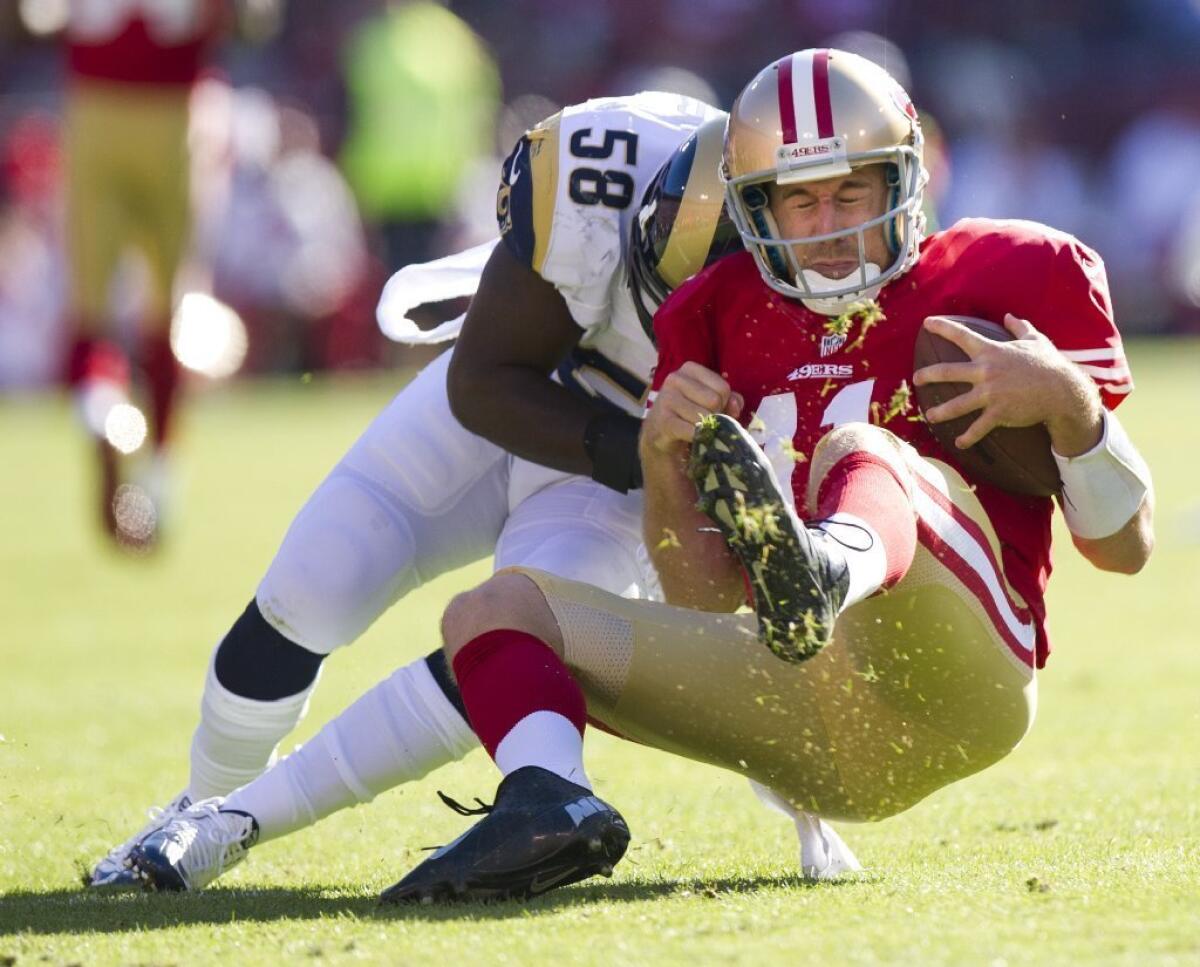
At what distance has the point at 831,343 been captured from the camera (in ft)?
11.0

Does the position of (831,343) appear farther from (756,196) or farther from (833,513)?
(833,513)

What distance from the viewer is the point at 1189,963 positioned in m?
2.54

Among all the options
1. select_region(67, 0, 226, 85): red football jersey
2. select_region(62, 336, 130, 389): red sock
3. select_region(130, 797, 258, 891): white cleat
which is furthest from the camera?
select_region(67, 0, 226, 85): red football jersey

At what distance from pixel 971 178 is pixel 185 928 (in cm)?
1416

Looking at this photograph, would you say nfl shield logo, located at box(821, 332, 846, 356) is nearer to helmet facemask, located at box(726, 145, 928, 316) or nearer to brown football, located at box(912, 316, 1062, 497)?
helmet facemask, located at box(726, 145, 928, 316)

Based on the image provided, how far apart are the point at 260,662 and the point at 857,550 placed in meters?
1.45

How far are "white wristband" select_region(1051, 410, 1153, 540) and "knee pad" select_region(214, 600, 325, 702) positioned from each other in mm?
1478

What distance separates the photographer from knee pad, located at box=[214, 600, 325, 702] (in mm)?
3865

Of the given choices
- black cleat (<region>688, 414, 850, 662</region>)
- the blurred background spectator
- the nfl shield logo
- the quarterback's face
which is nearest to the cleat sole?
black cleat (<region>688, 414, 850, 662</region>)

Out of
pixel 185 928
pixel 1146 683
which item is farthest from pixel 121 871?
pixel 1146 683

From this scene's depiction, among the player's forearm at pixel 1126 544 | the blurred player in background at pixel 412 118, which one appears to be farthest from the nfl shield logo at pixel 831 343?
the blurred player in background at pixel 412 118

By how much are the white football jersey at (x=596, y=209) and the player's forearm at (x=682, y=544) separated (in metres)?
0.53

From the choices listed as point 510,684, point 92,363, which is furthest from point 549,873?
point 92,363

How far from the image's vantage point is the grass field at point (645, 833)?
9.24ft
